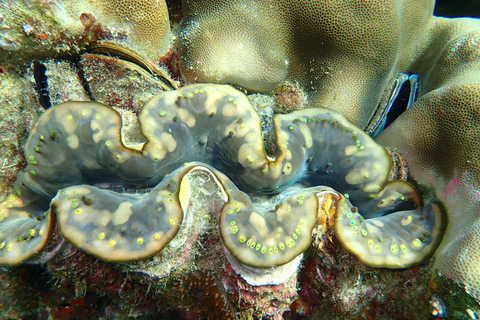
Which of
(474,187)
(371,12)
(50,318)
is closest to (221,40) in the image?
(371,12)

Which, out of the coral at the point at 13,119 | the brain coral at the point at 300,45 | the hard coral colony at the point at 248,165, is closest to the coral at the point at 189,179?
the hard coral colony at the point at 248,165

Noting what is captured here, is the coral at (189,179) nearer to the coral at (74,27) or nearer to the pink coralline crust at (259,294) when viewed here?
the pink coralline crust at (259,294)

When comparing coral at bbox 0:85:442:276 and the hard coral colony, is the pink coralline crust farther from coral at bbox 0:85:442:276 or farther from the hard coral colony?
coral at bbox 0:85:442:276

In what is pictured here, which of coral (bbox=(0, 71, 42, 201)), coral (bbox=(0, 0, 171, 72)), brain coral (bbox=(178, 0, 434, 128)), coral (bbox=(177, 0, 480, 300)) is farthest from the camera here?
brain coral (bbox=(178, 0, 434, 128))

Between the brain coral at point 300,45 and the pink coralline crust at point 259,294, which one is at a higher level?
the brain coral at point 300,45

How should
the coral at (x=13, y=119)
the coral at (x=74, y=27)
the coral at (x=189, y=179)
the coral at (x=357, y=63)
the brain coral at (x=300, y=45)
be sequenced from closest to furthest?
the coral at (x=189, y=179) < the coral at (x=74, y=27) < the coral at (x=13, y=119) < the coral at (x=357, y=63) < the brain coral at (x=300, y=45)

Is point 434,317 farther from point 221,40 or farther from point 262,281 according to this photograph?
point 221,40

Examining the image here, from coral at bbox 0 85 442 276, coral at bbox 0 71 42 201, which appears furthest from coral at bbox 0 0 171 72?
coral at bbox 0 85 442 276

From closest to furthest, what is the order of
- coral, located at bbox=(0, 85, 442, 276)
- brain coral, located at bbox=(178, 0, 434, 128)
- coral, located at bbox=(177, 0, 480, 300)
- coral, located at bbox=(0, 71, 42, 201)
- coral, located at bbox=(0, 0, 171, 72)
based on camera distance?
coral, located at bbox=(0, 85, 442, 276)
coral, located at bbox=(0, 0, 171, 72)
coral, located at bbox=(0, 71, 42, 201)
coral, located at bbox=(177, 0, 480, 300)
brain coral, located at bbox=(178, 0, 434, 128)
